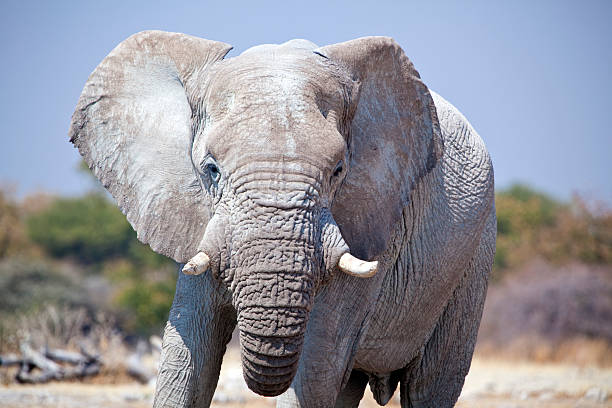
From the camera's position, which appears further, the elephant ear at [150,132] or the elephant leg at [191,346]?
the elephant leg at [191,346]

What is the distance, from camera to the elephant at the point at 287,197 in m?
3.06

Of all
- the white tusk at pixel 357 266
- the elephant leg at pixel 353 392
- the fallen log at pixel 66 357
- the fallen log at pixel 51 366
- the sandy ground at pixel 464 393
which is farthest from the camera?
the fallen log at pixel 66 357

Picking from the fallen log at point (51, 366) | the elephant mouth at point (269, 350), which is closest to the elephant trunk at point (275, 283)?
the elephant mouth at point (269, 350)

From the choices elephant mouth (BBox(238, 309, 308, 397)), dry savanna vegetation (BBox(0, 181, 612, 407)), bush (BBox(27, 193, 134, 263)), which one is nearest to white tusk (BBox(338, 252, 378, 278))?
elephant mouth (BBox(238, 309, 308, 397))

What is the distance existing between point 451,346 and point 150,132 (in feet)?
7.79

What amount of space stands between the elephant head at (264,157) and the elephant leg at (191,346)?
0.91 ft

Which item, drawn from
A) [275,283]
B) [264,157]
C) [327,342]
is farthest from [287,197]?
[327,342]

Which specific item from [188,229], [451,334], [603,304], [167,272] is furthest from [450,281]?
[167,272]

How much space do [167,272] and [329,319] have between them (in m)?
19.6

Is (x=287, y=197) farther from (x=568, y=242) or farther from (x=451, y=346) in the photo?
(x=568, y=242)

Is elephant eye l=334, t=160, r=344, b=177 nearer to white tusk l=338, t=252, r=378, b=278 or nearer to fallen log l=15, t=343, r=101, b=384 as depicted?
white tusk l=338, t=252, r=378, b=278

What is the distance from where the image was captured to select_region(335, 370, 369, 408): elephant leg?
17.4 ft

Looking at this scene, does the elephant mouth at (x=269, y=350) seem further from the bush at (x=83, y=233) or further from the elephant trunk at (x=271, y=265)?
the bush at (x=83, y=233)

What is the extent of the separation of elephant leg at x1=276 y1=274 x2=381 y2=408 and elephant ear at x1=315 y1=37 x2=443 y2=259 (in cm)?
24
